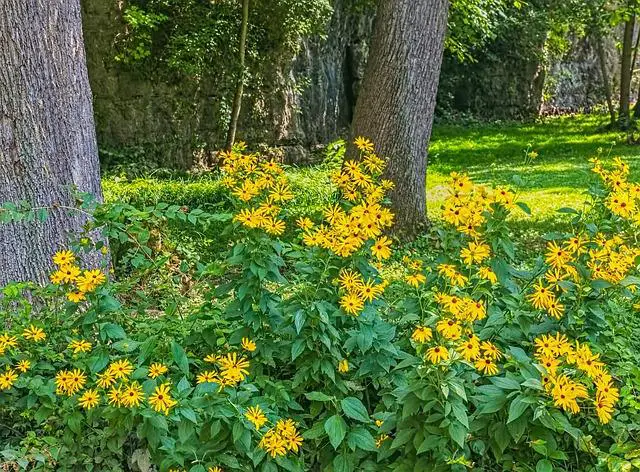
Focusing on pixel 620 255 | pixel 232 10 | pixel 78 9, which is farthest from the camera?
pixel 232 10

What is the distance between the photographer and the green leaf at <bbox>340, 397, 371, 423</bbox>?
207 centimetres

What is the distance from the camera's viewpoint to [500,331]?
7.37 feet

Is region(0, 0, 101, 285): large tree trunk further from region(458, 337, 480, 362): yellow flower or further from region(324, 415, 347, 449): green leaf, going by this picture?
region(458, 337, 480, 362): yellow flower

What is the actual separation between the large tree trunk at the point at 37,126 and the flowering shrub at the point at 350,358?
1.02 metres

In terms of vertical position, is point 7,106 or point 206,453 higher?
point 7,106

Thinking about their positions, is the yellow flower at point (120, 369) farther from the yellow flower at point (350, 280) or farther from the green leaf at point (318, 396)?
the yellow flower at point (350, 280)

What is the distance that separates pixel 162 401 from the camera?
1892 millimetres

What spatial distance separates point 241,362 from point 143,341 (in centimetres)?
42

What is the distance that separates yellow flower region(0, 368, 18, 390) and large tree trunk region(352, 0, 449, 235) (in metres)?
3.72

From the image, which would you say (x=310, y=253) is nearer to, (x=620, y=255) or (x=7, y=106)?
(x=620, y=255)

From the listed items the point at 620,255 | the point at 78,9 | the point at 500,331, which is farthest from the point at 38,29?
the point at 620,255

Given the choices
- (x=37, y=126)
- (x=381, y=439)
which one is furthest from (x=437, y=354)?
(x=37, y=126)

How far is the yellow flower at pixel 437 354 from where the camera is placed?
1.81 meters

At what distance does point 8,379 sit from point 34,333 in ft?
0.60
